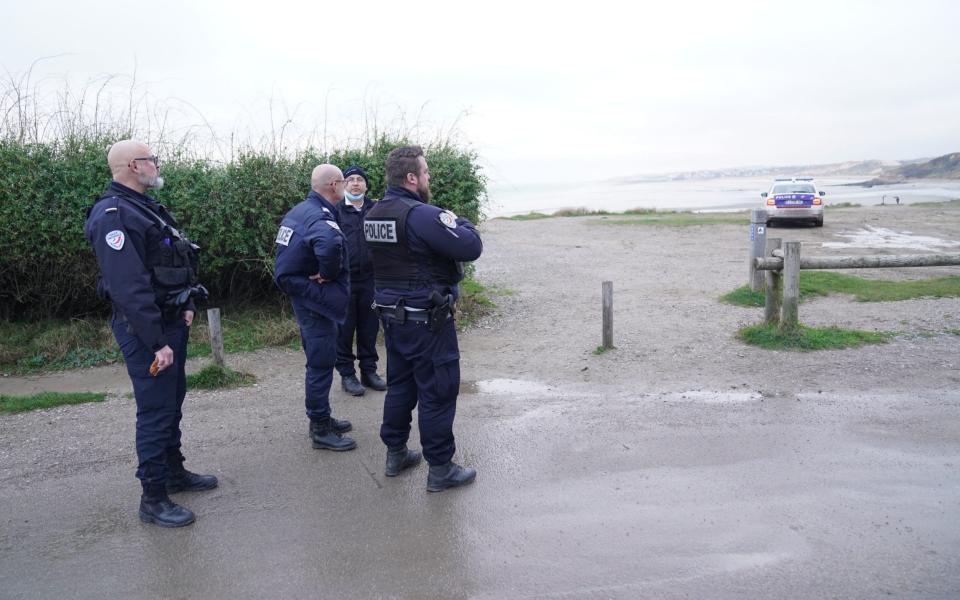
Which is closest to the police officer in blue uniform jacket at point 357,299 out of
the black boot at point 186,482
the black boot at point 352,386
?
the black boot at point 352,386

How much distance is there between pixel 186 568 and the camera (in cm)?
385

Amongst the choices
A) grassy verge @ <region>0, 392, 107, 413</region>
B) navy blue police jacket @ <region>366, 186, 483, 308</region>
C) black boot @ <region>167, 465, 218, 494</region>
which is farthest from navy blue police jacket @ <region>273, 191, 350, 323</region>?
grassy verge @ <region>0, 392, 107, 413</region>

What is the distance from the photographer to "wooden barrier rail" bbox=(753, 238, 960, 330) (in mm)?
7914

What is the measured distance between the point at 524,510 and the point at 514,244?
1582 cm

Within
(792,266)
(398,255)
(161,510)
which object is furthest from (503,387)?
A: (792,266)

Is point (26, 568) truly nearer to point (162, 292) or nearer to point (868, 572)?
point (162, 292)

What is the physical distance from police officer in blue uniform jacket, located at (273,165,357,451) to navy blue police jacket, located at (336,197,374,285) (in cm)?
108

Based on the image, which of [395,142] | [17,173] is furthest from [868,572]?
[17,173]

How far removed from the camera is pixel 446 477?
185 inches

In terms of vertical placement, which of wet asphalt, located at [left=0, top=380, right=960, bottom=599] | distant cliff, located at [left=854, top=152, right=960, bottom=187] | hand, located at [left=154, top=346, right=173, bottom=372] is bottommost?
wet asphalt, located at [left=0, top=380, right=960, bottom=599]

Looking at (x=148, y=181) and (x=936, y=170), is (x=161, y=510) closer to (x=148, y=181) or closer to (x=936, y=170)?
(x=148, y=181)

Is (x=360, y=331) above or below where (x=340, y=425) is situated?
above

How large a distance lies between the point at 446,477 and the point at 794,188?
21.7m

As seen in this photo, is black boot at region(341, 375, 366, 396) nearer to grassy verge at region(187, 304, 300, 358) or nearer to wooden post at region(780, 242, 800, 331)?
grassy verge at region(187, 304, 300, 358)
